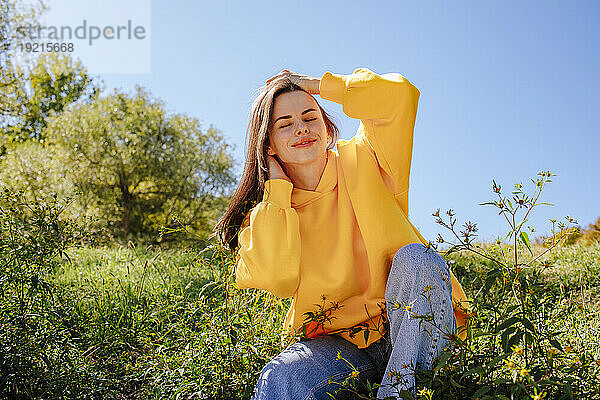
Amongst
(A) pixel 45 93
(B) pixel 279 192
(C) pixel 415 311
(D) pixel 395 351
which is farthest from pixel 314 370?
(A) pixel 45 93

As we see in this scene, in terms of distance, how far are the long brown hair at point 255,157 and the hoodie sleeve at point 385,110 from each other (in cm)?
24

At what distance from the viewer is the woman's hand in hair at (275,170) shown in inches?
97.8

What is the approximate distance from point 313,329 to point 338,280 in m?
0.26

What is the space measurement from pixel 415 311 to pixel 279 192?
0.81 metres

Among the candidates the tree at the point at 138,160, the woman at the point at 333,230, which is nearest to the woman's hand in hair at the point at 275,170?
the woman at the point at 333,230

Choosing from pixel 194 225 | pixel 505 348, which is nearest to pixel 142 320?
pixel 505 348

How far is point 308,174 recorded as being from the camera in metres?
2.51

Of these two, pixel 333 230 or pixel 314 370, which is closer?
pixel 314 370

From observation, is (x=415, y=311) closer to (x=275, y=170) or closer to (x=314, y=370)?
(x=314, y=370)

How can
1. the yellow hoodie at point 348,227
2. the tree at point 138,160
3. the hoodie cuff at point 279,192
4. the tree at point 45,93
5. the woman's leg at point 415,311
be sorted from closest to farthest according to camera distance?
the woman's leg at point 415,311 → the yellow hoodie at point 348,227 → the hoodie cuff at point 279,192 → the tree at point 138,160 → the tree at point 45,93

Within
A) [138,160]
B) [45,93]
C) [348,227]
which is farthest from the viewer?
[45,93]

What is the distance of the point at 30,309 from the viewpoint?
2.71 m

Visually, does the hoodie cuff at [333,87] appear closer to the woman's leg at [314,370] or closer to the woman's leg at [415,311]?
the woman's leg at [415,311]

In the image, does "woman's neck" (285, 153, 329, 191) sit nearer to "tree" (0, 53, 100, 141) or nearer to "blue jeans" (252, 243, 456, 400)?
"blue jeans" (252, 243, 456, 400)
